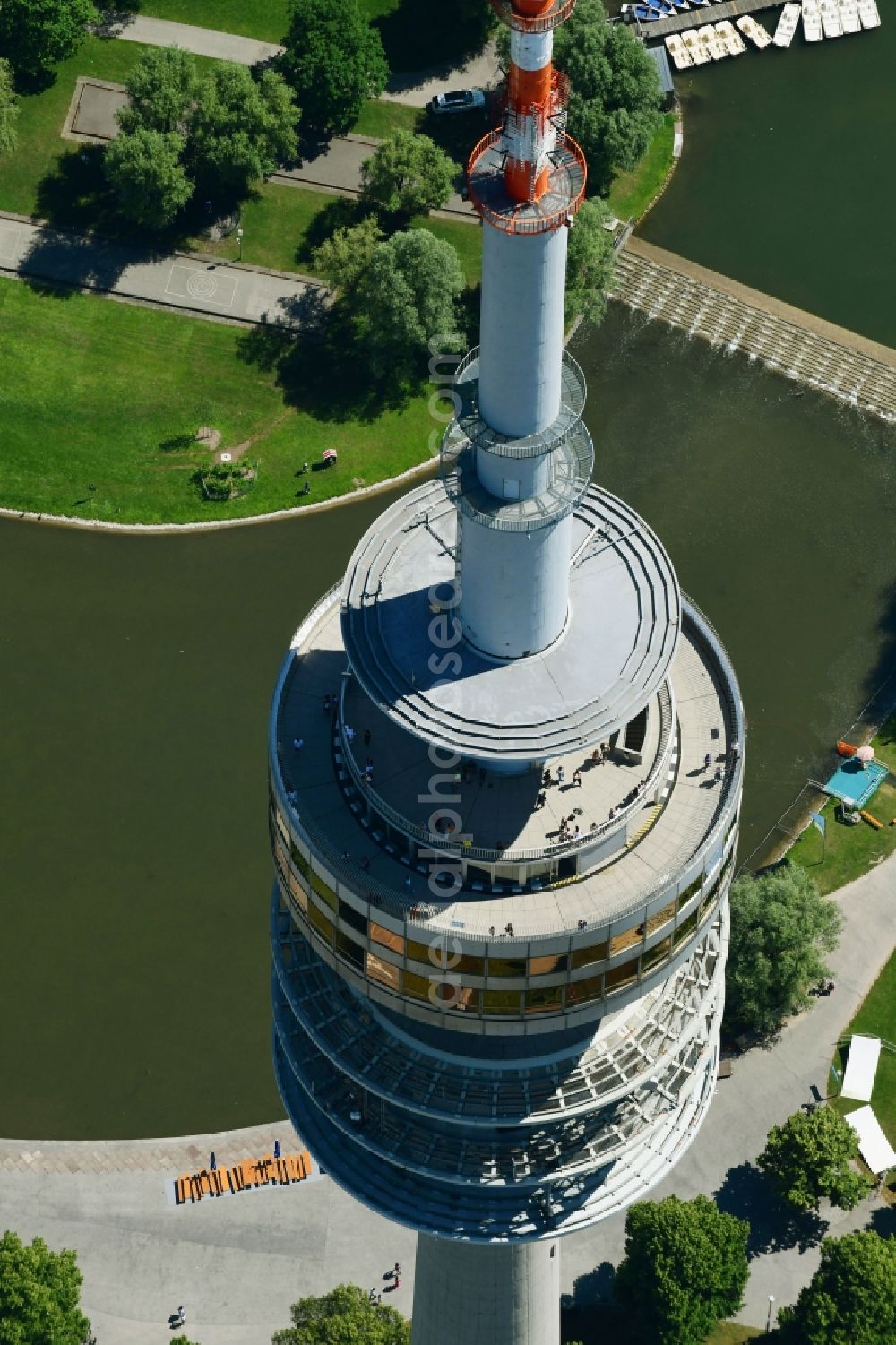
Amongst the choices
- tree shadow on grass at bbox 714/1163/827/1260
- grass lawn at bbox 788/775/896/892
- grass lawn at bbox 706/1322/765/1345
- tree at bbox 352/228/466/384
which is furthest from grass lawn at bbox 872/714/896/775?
tree at bbox 352/228/466/384

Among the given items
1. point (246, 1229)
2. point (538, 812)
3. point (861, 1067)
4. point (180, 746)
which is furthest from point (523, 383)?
point (180, 746)

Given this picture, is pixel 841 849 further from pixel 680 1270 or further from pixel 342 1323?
pixel 342 1323

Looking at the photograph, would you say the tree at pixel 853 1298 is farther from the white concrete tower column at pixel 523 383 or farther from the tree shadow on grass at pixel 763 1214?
the white concrete tower column at pixel 523 383

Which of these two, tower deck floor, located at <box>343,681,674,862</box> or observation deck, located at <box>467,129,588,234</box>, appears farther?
tower deck floor, located at <box>343,681,674,862</box>

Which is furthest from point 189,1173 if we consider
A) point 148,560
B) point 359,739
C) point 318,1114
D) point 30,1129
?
point 359,739

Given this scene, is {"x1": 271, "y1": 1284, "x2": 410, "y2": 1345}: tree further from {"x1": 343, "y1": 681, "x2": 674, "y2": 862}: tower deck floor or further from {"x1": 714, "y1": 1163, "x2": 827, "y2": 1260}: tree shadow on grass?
{"x1": 343, "y1": 681, "x2": 674, "y2": 862}: tower deck floor

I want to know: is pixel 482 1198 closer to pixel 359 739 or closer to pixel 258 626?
pixel 359 739
